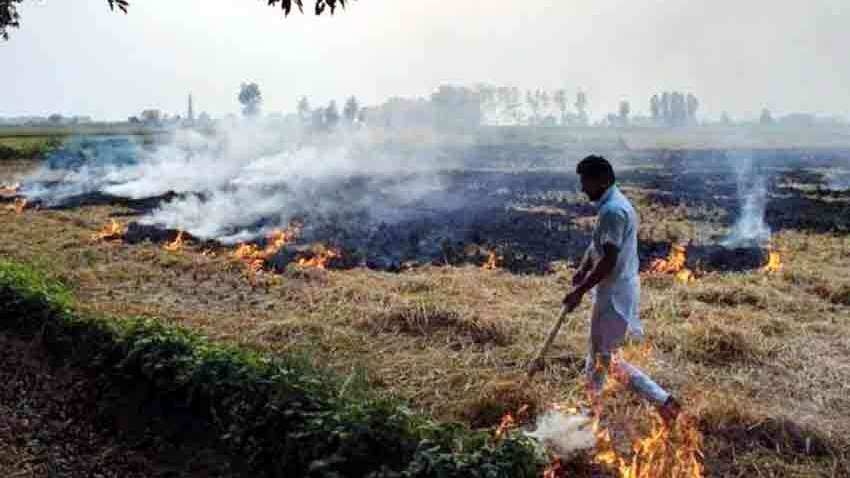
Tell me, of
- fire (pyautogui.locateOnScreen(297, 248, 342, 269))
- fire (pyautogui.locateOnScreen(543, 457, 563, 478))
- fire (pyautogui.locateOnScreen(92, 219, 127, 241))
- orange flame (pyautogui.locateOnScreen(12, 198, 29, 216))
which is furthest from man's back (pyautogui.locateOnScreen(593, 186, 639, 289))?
orange flame (pyautogui.locateOnScreen(12, 198, 29, 216))

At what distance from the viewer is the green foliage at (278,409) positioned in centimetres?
393

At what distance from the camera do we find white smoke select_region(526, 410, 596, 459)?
464 centimetres

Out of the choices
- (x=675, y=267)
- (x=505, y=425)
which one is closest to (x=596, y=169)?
(x=505, y=425)

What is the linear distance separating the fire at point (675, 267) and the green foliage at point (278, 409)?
654cm

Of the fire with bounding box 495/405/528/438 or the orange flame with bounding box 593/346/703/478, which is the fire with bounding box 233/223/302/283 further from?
the orange flame with bounding box 593/346/703/478

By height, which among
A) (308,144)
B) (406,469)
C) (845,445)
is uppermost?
(308,144)

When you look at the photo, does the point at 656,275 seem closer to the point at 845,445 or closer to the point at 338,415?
the point at 845,445

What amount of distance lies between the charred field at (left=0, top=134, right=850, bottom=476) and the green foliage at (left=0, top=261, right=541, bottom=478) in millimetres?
744

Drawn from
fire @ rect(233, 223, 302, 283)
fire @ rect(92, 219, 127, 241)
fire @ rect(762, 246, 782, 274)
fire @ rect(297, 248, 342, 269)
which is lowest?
fire @ rect(762, 246, 782, 274)

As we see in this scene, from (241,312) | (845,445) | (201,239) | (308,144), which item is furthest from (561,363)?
(308,144)

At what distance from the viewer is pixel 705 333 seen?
7.20 meters

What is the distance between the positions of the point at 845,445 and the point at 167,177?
2434 centimetres

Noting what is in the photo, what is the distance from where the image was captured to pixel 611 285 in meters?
4.94

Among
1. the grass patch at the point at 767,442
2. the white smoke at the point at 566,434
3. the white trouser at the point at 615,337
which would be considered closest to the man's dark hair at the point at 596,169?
the white trouser at the point at 615,337
